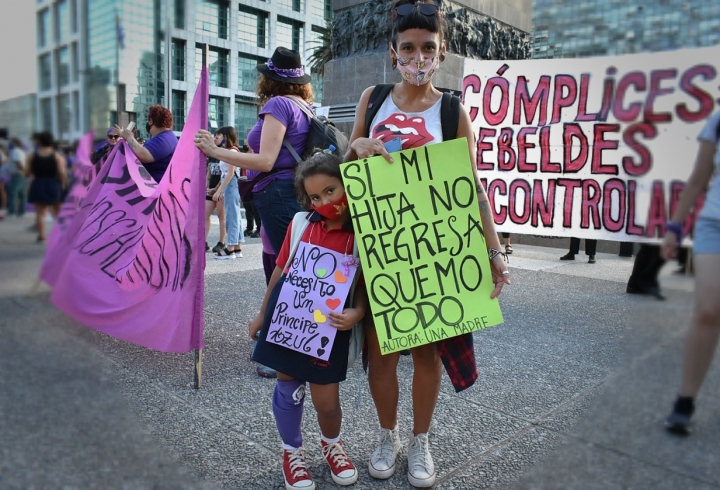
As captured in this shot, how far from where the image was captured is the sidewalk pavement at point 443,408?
37.0 inches

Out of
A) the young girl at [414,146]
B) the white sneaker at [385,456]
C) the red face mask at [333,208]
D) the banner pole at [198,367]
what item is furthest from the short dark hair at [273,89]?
the white sneaker at [385,456]

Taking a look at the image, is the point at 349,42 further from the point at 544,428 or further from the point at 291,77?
the point at 544,428

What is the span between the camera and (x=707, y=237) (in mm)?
774

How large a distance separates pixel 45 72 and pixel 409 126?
1443 mm

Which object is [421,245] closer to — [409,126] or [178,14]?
[409,126]

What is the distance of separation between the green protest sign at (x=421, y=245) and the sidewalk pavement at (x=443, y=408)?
59 cm

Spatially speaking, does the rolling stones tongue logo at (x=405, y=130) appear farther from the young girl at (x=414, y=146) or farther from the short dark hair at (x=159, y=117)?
the short dark hair at (x=159, y=117)

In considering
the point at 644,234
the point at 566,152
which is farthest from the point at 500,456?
the point at 644,234

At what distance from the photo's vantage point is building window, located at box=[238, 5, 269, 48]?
1076 millimetres

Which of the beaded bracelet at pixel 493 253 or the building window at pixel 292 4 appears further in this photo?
the beaded bracelet at pixel 493 253

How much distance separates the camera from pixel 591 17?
0.96 meters

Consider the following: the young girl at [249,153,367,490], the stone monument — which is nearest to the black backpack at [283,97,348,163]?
the young girl at [249,153,367,490]

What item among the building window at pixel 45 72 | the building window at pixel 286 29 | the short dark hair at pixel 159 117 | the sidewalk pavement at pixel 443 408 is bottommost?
the sidewalk pavement at pixel 443 408

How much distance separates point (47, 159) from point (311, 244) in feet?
4.37
